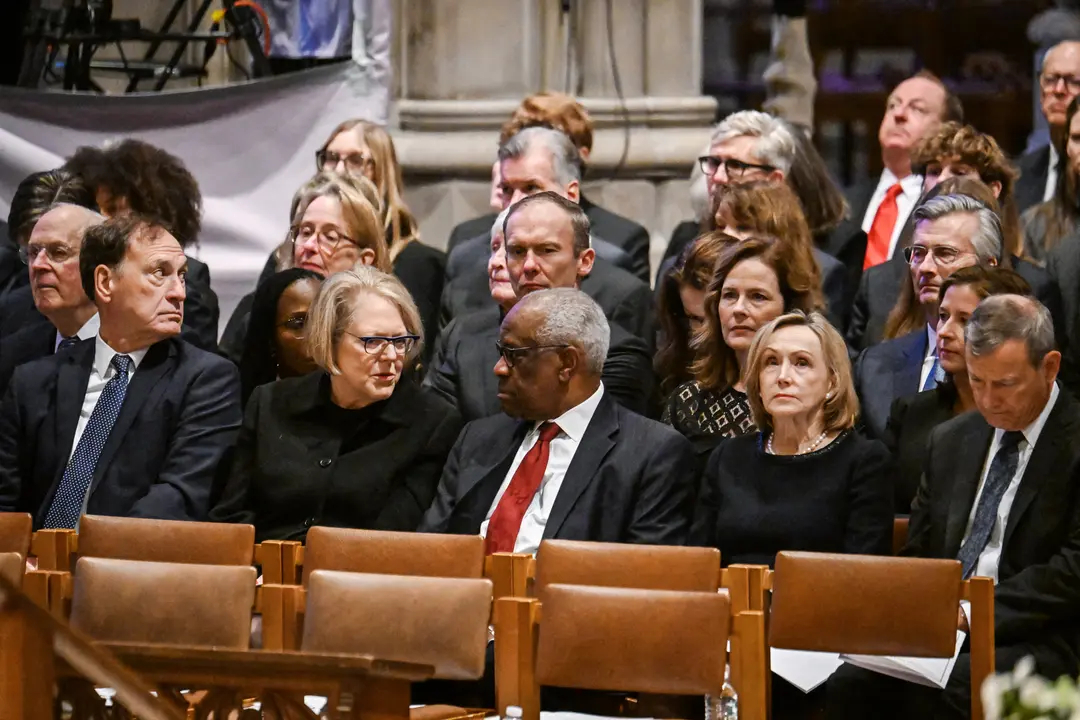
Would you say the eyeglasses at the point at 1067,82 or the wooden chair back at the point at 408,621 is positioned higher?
the eyeglasses at the point at 1067,82

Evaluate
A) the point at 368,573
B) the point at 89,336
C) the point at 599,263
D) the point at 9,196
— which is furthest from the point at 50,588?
the point at 9,196

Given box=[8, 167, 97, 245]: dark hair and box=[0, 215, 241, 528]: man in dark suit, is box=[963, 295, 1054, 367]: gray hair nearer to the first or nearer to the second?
box=[0, 215, 241, 528]: man in dark suit

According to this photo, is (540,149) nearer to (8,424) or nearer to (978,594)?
(8,424)

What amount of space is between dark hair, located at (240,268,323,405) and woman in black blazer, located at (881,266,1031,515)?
1521 millimetres

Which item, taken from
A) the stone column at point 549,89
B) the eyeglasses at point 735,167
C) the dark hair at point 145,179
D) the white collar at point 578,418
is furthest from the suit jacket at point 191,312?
the eyeglasses at point 735,167

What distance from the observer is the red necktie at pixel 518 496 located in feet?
14.6

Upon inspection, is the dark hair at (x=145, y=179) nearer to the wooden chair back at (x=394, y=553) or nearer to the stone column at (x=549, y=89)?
the stone column at (x=549, y=89)

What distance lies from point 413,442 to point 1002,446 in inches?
53.5

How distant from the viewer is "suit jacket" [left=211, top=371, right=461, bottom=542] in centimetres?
461

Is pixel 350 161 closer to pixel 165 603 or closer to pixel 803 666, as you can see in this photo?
pixel 165 603

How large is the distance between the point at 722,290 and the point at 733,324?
0.10m

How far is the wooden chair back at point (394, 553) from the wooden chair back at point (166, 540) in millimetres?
161

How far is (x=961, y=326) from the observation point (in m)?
4.56

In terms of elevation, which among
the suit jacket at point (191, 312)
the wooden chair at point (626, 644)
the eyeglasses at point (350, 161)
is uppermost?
the eyeglasses at point (350, 161)
